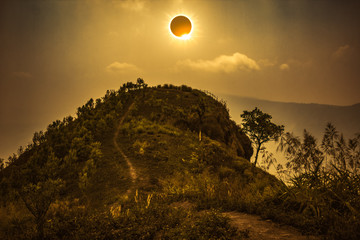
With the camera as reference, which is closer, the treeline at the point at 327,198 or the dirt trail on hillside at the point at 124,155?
the treeline at the point at 327,198

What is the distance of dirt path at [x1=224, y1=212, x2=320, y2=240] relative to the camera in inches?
168

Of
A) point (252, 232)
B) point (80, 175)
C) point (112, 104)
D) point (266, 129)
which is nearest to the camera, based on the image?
point (252, 232)

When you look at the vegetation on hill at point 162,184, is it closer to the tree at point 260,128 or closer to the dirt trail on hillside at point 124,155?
the dirt trail on hillside at point 124,155

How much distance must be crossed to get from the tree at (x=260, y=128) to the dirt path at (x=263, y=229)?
25360mm

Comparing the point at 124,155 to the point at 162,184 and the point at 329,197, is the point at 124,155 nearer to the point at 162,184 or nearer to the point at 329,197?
the point at 162,184

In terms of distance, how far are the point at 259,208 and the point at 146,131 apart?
66.4 ft

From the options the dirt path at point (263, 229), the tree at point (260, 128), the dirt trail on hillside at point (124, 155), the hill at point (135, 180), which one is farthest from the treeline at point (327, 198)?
the tree at point (260, 128)

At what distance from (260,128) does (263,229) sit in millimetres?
26700

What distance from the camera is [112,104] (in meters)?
37.4

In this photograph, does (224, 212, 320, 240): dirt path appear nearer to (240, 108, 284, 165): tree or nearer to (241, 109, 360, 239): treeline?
(241, 109, 360, 239): treeline

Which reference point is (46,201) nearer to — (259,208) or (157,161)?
(259,208)

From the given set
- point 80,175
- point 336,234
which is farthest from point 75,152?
point 336,234

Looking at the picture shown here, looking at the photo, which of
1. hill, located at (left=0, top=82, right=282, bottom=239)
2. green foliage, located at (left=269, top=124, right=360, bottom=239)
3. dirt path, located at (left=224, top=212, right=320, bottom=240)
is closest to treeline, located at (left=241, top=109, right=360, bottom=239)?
green foliage, located at (left=269, top=124, right=360, bottom=239)

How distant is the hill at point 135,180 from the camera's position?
578 centimetres
